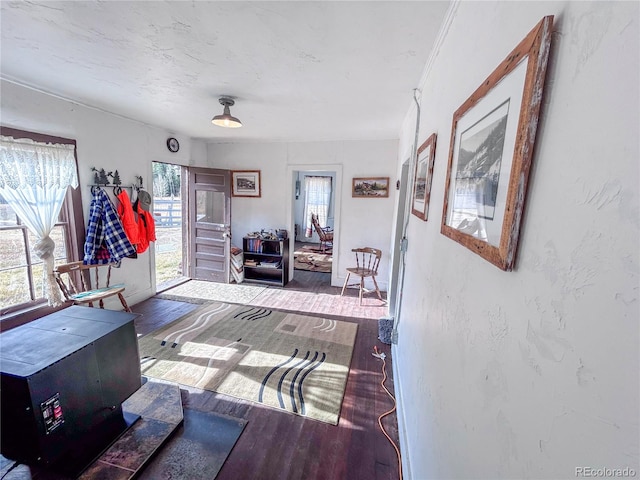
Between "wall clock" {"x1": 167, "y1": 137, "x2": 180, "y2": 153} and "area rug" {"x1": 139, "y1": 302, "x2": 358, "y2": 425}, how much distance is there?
7.83 feet

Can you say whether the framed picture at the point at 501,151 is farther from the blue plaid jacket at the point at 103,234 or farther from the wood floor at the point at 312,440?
the blue plaid jacket at the point at 103,234

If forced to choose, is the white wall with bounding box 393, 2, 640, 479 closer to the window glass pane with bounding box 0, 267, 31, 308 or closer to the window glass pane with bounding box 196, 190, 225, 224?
the window glass pane with bounding box 0, 267, 31, 308

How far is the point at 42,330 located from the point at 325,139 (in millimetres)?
3688

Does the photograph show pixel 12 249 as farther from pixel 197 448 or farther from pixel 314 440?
pixel 314 440

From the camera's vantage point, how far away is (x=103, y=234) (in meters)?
2.93

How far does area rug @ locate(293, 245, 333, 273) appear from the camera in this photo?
18.0 feet

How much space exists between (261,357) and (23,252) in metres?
2.36

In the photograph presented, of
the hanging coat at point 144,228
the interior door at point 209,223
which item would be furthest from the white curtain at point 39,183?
the interior door at point 209,223

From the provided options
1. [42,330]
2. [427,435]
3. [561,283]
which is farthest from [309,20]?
[42,330]

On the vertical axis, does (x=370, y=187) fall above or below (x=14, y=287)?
above

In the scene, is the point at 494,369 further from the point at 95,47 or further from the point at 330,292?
the point at 330,292

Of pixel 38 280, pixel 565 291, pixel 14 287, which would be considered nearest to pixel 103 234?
pixel 38 280

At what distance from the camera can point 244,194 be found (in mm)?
4582

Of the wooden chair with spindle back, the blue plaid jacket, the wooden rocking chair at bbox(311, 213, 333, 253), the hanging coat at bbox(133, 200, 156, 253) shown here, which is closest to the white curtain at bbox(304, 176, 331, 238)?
the wooden rocking chair at bbox(311, 213, 333, 253)
